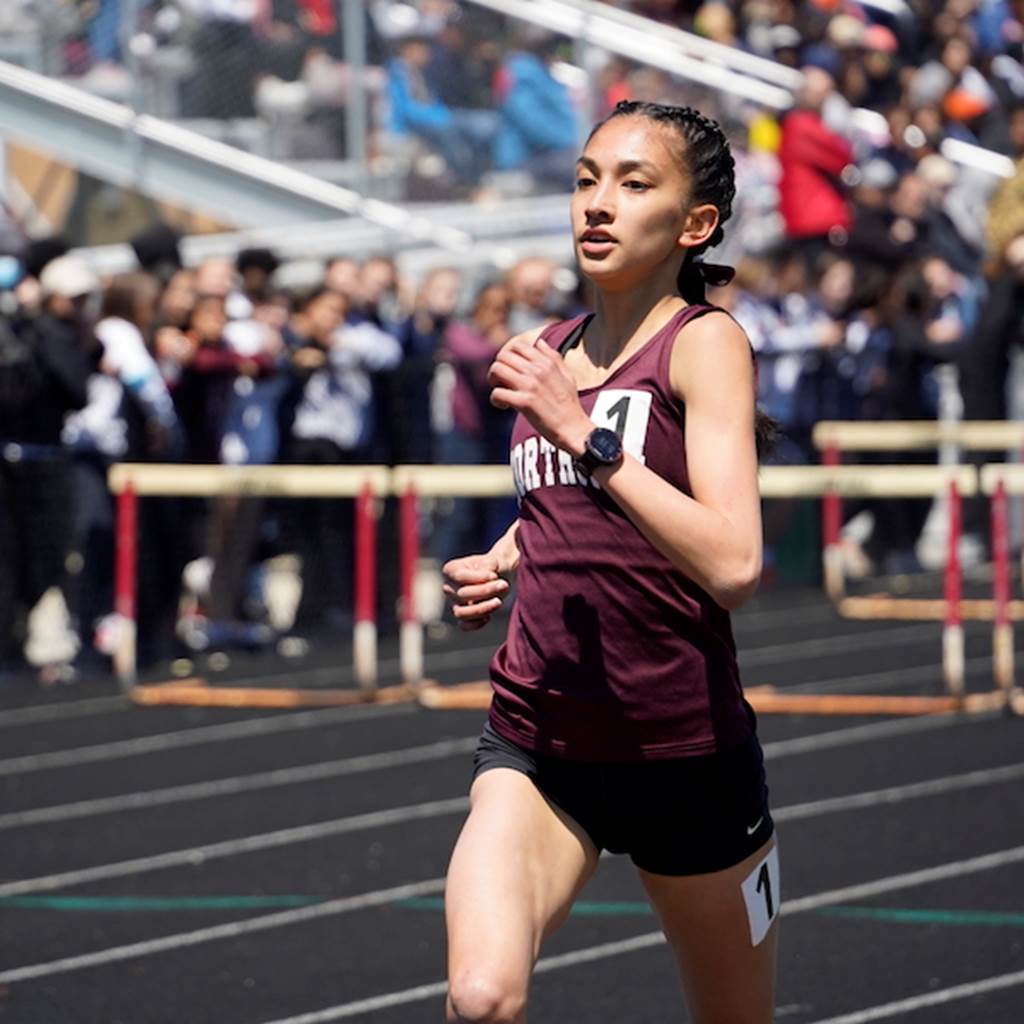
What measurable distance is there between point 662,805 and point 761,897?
24 cm

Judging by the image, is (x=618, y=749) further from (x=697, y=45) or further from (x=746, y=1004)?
(x=697, y=45)

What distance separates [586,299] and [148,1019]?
8688 mm

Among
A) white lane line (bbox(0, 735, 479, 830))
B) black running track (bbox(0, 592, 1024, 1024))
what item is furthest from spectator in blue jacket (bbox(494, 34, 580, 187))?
white lane line (bbox(0, 735, 479, 830))

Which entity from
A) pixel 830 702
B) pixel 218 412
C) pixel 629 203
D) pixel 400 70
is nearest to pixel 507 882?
pixel 629 203

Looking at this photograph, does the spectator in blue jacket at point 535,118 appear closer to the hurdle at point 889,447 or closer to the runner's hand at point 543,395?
the hurdle at point 889,447

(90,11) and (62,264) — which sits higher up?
(90,11)

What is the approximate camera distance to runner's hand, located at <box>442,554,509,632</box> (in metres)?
4.49

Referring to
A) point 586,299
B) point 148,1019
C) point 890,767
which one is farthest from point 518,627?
point 586,299

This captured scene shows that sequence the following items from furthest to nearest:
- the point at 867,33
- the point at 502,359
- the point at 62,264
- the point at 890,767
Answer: the point at 867,33
the point at 62,264
the point at 890,767
the point at 502,359

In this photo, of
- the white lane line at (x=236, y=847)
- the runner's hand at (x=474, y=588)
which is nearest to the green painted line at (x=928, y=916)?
the white lane line at (x=236, y=847)

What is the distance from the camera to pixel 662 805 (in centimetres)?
436

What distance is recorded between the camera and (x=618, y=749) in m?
4.36

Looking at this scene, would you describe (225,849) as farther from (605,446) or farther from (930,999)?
(605,446)

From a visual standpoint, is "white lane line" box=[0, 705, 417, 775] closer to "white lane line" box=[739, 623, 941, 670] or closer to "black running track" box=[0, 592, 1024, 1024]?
"black running track" box=[0, 592, 1024, 1024]
